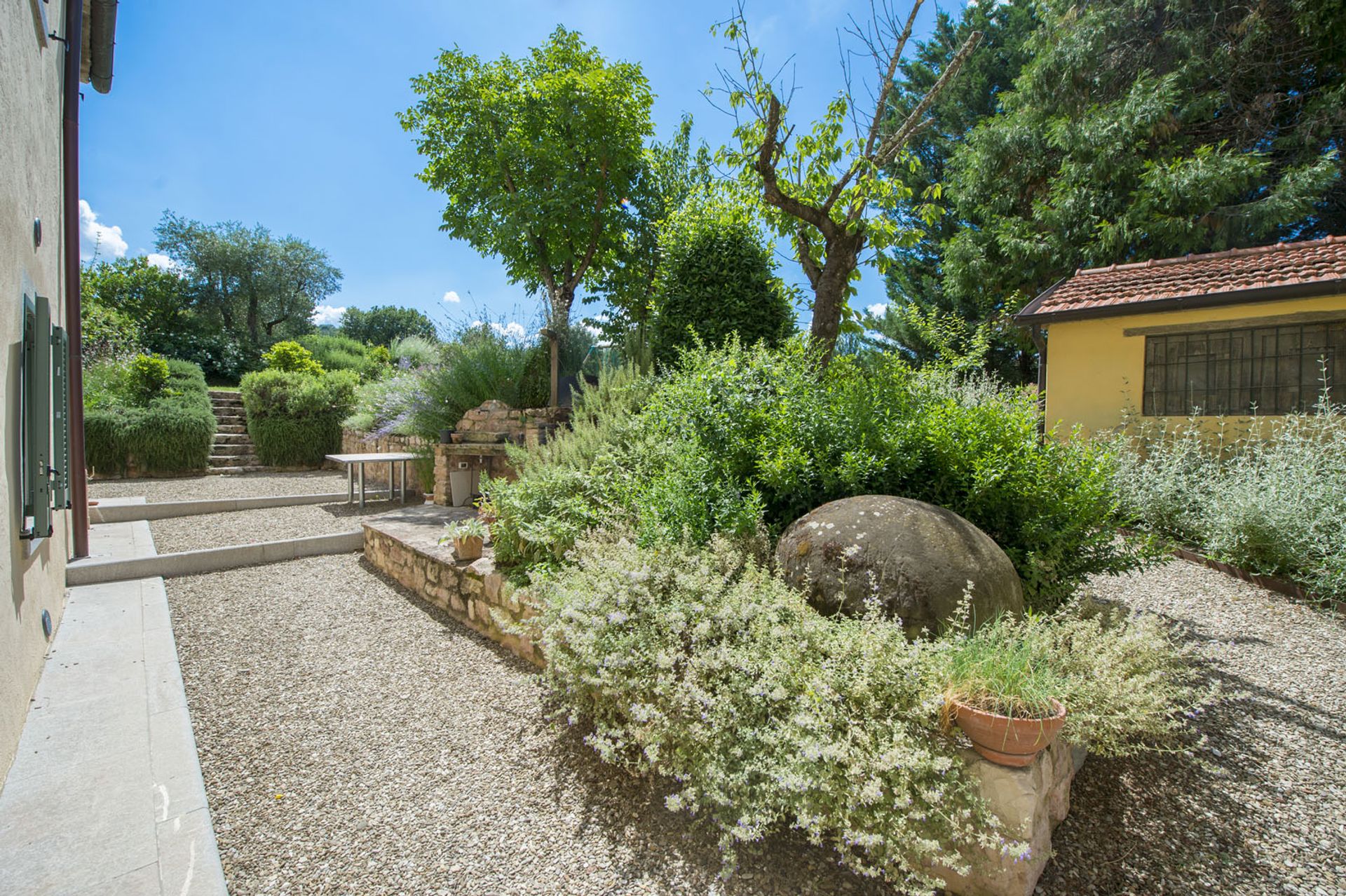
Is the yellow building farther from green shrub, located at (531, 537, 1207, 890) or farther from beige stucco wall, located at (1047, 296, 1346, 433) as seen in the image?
green shrub, located at (531, 537, 1207, 890)

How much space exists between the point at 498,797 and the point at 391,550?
336 cm

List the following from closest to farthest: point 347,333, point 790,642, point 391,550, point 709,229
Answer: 1. point 790,642
2. point 391,550
3. point 709,229
4. point 347,333

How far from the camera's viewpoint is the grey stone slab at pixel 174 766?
6.95ft

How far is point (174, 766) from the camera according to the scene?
7.73ft

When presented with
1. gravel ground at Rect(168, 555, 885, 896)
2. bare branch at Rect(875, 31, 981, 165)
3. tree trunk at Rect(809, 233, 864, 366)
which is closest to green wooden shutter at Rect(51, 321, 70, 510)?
gravel ground at Rect(168, 555, 885, 896)

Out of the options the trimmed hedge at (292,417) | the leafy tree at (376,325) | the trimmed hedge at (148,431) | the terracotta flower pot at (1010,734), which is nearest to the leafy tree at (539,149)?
the trimmed hedge at (292,417)

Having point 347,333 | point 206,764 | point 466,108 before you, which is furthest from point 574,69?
point 347,333

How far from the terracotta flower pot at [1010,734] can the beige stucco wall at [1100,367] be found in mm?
7210

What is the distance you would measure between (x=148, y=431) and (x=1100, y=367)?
1486 centimetres

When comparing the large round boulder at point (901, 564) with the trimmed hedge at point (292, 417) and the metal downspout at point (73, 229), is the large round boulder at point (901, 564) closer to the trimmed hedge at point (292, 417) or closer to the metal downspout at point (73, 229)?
the metal downspout at point (73, 229)

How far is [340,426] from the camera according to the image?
11.9 m

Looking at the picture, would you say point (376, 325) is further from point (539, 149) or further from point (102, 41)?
point (102, 41)

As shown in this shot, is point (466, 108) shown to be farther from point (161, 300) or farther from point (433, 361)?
point (161, 300)

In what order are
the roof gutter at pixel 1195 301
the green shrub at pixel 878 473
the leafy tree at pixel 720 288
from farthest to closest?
the roof gutter at pixel 1195 301, the leafy tree at pixel 720 288, the green shrub at pixel 878 473
